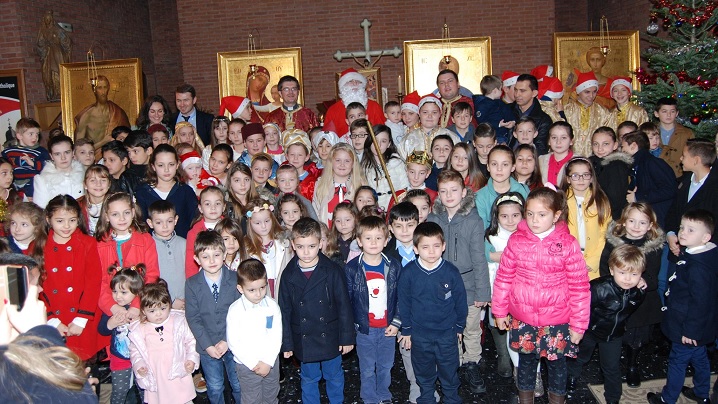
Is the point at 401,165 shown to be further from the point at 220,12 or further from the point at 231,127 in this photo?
the point at 220,12

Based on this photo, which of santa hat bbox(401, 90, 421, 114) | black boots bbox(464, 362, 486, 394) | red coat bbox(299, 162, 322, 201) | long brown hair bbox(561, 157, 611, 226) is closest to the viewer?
black boots bbox(464, 362, 486, 394)

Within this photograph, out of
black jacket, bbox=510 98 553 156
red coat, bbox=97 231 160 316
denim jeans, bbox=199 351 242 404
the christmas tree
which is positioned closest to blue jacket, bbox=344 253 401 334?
denim jeans, bbox=199 351 242 404

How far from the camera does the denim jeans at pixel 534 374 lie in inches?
149

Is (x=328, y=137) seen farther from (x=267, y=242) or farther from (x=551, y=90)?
(x=551, y=90)

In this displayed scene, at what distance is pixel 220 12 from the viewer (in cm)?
1262

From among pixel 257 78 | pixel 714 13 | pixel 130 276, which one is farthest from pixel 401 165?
pixel 257 78

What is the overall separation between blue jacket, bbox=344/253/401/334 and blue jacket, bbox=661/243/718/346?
75.1 inches

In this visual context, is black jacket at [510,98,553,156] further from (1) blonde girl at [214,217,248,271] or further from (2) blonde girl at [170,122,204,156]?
(2) blonde girl at [170,122,204,156]

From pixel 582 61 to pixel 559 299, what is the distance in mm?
7834

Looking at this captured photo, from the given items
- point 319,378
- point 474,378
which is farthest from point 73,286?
point 474,378

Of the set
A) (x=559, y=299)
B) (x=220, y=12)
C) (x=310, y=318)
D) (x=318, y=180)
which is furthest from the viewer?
(x=220, y=12)

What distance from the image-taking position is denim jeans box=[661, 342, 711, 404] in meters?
3.91

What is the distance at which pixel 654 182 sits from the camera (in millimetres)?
5301

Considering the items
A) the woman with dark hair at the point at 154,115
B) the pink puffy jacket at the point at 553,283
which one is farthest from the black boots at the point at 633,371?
the woman with dark hair at the point at 154,115
